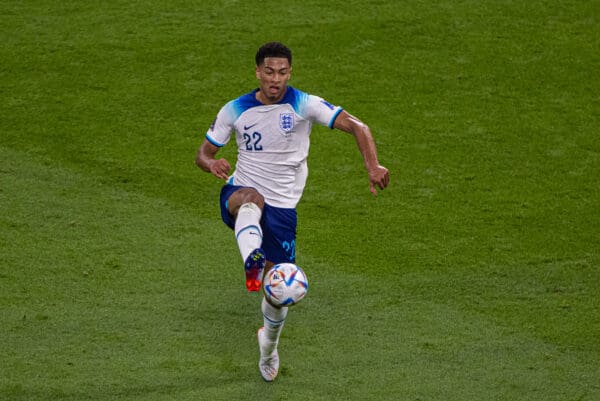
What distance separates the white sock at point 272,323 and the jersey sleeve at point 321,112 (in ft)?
3.91

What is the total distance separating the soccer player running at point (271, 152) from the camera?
6.53m

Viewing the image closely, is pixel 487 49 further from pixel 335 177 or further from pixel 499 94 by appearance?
pixel 335 177

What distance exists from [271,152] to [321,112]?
409 mm

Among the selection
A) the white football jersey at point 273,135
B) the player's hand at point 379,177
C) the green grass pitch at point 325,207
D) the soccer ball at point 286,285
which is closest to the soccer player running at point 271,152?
the white football jersey at point 273,135

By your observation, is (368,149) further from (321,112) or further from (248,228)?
(248,228)

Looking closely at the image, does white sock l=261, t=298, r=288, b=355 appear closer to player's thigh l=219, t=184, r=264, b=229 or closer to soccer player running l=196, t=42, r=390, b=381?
soccer player running l=196, t=42, r=390, b=381

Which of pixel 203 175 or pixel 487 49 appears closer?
pixel 203 175

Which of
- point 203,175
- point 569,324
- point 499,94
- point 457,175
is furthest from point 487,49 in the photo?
point 569,324

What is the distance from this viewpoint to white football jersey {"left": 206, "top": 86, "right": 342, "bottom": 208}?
667 centimetres

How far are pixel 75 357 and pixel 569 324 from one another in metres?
3.32

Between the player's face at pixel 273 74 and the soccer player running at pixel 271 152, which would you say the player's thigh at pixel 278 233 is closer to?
the soccer player running at pixel 271 152

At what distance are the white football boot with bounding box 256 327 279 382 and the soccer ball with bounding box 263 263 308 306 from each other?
1.97 ft

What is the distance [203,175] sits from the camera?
9477 millimetres

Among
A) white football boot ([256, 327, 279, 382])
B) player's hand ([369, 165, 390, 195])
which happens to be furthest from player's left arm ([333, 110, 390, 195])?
white football boot ([256, 327, 279, 382])
